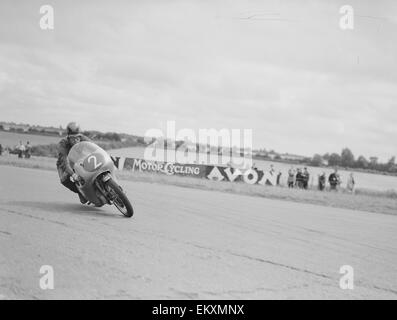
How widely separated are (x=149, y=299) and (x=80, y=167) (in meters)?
4.81

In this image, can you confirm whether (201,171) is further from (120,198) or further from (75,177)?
(120,198)

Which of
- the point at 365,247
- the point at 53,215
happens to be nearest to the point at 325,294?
the point at 365,247

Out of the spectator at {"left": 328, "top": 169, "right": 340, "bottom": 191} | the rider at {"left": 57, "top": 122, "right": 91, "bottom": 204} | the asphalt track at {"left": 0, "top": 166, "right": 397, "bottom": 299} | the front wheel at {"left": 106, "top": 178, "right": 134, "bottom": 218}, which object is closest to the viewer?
the asphalt track at {"left": 0, "top": 166, "right": 397, "bottom": 299}

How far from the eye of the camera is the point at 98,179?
327 inches

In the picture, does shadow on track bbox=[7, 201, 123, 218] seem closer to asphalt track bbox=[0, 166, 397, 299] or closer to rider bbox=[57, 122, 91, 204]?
asphalt track bbox=[0, 166, 397, 299]

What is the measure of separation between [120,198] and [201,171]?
70.5 ft

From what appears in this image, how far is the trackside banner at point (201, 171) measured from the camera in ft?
92.8

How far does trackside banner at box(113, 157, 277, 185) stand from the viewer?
92.8 feet

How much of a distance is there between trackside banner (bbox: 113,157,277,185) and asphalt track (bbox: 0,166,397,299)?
18434 millimetres

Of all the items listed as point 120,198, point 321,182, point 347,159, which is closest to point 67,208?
point 120,198

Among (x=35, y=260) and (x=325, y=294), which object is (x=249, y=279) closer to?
(x=325, y=294)

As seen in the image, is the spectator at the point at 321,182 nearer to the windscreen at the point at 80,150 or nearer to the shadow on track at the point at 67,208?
the shadow on track at the point at 67,208

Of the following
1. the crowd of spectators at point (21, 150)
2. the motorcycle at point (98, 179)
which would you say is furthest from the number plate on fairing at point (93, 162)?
the crowd of spectators at point (21, 150)

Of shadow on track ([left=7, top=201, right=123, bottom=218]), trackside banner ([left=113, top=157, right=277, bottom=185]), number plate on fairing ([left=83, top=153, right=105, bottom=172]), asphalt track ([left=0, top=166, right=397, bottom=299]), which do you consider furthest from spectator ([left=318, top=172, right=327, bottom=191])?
number plate on fairing ([left=83, top=153, right=105, bottom=172])
